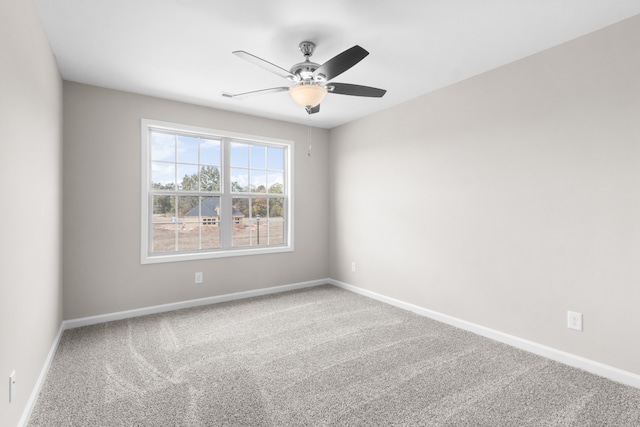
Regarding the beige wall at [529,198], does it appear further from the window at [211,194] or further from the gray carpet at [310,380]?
the window at [211,194]

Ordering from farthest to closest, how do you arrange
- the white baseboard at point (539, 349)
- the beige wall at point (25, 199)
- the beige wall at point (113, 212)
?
the beige wall at point (113, 212) → the white baseboard at point (539, 349) → the beige wall at point (25, 199)

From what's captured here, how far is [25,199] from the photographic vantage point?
1.86 m

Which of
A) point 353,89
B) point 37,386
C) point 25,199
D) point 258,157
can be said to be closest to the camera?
point 25,199

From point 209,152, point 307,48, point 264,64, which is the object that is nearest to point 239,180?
point 209,152

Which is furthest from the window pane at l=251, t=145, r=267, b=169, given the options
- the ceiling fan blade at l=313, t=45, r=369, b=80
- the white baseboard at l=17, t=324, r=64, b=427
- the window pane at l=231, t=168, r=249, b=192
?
the white baseboard at l=17, t=324, r=64, b=427

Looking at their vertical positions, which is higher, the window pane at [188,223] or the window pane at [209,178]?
the window pane at [209,178]

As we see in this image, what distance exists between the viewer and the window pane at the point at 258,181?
4555 mm

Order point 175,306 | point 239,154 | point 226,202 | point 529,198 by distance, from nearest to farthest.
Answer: point 529,198, point 175,306, point 226,202, point 239,154

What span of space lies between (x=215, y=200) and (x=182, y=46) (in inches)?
80.8

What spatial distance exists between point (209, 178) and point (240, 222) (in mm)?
719

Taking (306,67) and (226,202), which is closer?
(306,67)

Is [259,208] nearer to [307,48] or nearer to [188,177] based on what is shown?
[188,177]

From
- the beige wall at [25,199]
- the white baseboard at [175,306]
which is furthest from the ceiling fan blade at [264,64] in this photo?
the white baseboard at [175,306]

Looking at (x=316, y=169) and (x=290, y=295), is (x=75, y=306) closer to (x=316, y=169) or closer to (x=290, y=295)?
(x=290, y=295)
